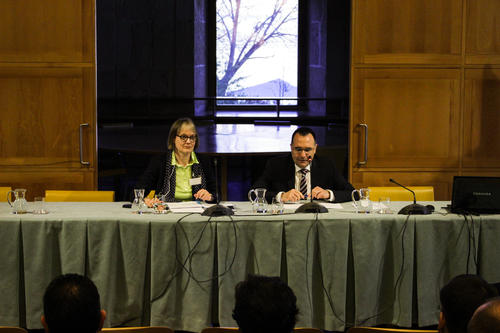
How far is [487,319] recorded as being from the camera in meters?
1.41

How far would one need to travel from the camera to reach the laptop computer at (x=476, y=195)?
11.6 feet

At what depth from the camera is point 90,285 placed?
186cm

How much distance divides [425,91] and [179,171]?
231 cm

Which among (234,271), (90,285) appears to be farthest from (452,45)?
(90,285)

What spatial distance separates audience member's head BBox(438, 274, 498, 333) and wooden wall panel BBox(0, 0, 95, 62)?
13.4ft

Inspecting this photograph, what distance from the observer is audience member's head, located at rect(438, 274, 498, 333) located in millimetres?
1704

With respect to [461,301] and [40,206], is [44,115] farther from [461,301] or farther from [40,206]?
[461,301]

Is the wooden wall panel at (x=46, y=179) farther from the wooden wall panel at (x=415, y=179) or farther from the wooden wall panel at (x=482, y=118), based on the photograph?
the wooden wall panel at (x=482, y=118)

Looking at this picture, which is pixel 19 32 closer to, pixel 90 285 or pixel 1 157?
pixel 1 157

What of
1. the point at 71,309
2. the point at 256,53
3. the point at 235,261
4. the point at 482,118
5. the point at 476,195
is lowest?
the point at 235,261

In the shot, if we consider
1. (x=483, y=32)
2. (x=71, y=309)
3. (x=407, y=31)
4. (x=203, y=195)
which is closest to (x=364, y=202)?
(x=203, y=195)

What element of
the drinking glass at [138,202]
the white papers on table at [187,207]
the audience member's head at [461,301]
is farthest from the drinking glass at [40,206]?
the audience member's head at [461,301]

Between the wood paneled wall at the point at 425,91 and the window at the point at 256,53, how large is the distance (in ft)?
24.7

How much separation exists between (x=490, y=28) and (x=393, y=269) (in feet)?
9.18
